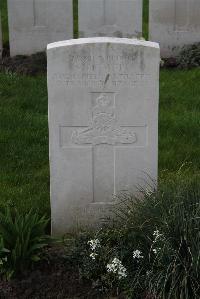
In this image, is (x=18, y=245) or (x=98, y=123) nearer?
(x=18, y=245)

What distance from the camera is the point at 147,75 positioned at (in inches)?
173

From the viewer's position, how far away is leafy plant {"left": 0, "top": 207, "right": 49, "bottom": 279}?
413cm

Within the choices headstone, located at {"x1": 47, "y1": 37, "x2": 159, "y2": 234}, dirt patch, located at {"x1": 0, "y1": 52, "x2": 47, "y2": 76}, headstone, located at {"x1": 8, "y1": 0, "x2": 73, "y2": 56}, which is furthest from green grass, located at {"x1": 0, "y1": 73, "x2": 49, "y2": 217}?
headstone, located at {"x1": 8, "y1": 0, "x2": 73, "y2": 56}

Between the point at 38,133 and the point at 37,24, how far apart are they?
442 cm

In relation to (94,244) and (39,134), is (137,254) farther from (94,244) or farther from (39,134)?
(39,134)

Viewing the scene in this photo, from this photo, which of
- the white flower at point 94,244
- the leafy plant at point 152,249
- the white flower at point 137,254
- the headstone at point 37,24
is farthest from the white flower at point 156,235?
the headstone at point 37,24

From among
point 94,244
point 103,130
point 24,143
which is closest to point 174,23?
point 24,143

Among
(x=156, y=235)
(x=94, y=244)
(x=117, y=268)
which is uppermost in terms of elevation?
(x=156, y=235)

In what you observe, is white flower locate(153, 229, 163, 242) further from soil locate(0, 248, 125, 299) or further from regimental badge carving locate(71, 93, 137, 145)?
regimental badge carving locate(71, 93, 137, 145)

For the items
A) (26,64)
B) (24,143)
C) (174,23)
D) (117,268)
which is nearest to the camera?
(117,268)

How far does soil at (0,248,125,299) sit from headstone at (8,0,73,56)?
707cm

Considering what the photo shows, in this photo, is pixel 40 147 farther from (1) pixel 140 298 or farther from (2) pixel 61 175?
(1) pixel 140 298

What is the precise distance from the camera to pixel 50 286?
13.4ft

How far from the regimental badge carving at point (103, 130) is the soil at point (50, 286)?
3.09ft
